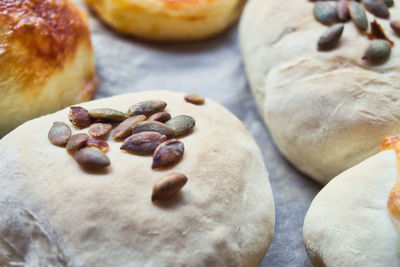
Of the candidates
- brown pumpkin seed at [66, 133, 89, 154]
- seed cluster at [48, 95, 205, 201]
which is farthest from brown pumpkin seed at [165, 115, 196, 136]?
brown pumpkin seed at [66, 133, 89, 154]

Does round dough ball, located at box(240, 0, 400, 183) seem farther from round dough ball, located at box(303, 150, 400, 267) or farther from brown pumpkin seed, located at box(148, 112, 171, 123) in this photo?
brown pumpkin seed, located at box(148, 112, 171, 123)

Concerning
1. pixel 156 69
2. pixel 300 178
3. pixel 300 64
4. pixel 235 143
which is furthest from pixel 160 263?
pixel 156 69

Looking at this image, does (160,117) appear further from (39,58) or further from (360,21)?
(360,21)

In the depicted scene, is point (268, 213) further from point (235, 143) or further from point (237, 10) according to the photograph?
point (237, 10)

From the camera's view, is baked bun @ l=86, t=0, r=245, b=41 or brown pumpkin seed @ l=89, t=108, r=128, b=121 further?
baked bun @ l=86, t=0, r=245, b=41

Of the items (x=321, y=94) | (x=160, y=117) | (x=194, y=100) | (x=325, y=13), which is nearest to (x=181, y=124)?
(x=160, y=117)

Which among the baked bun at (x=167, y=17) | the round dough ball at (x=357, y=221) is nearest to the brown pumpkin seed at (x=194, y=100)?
the round dough ball at (x=357, y=221)
